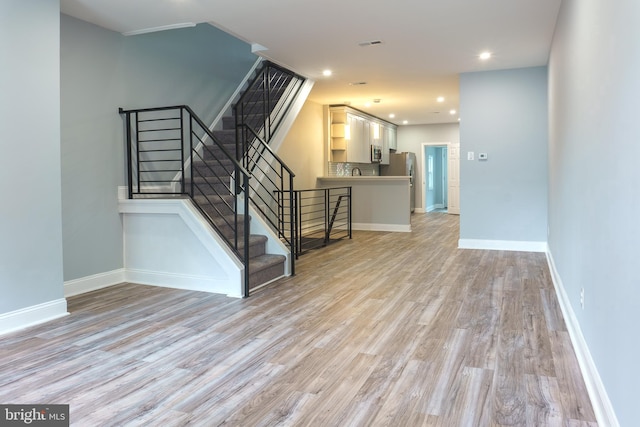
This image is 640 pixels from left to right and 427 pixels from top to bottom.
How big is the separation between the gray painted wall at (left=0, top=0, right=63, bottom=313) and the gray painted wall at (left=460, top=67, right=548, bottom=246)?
5.18 metres

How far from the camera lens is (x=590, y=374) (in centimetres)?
229

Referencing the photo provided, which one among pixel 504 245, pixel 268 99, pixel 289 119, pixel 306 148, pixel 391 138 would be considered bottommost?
pixel 504 245

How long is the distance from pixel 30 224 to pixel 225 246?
4.99 ft

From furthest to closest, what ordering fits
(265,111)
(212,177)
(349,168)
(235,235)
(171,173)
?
1. (349,168)
2. (265,111)
3. (212,177)
4. (171,173)
5. (235,235)

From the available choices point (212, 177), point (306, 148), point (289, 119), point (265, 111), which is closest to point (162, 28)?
point (212, 177)

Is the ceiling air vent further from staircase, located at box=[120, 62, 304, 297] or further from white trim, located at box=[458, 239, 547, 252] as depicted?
white trim, located at box=[458, 239, 547, 252]

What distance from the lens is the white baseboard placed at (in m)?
4.20

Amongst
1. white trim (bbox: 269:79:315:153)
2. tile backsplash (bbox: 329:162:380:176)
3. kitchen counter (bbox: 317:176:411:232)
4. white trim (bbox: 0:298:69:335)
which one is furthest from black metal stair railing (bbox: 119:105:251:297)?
tile backsplash (bbox: 329:162:380:176)

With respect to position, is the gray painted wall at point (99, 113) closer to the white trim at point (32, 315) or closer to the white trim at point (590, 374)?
the white trim at point (32, 315)

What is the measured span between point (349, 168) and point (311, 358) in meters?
8.28

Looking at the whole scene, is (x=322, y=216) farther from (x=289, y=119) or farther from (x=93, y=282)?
(x=93, y=282)

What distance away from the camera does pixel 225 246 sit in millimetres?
4203

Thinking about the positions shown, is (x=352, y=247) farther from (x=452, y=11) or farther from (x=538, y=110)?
(x=452, y=11)

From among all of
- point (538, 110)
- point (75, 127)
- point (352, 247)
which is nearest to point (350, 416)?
point (75, 127)
